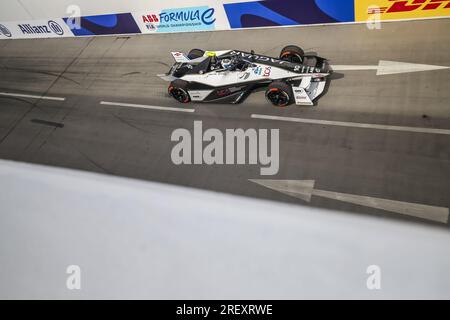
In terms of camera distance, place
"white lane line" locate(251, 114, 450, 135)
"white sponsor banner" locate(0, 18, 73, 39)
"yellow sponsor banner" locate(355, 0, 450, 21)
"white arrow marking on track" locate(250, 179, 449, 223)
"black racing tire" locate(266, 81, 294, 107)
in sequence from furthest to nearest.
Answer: "white sponsor banner" locate(0, 18, 73, 39) < "yellow sponsor banner" locate(355, 0, 450, 21) < "black racing tire" locate(266, 81, 294, 107) < "white lane line" locate(251, 114, 450, 135) < "white arrow marking on track" locate(250, 179, 449, 223)

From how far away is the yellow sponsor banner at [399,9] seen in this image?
998cm

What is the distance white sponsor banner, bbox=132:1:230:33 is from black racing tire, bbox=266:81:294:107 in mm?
5228

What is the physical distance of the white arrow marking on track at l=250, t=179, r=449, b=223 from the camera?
6.57m

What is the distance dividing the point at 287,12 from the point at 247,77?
402 cm

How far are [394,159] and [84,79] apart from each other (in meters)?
11.9

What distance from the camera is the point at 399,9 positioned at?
1041cm

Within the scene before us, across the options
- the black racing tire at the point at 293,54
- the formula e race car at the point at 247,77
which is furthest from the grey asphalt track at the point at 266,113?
the black racing tire at the point at 293,54

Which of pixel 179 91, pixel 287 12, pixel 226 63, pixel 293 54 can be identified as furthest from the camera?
pixel 287 12

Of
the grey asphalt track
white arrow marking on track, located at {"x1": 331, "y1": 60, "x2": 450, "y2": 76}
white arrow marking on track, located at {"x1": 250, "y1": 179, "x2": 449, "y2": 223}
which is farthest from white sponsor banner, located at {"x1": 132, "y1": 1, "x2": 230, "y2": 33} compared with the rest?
white arrow marking on track, located at {"x1": 250, "y1": 179, "x2": 449, "y2": 223}

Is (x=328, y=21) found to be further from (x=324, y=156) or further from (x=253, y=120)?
(x=324, y=156)

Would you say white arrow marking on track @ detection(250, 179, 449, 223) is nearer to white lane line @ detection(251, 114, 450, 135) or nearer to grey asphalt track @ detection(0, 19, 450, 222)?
grey asphalt track @ detection(0, 19, 450, 222)

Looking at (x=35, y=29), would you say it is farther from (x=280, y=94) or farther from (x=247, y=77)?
(x=280, y=94)

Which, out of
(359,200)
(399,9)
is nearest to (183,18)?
(399,9)

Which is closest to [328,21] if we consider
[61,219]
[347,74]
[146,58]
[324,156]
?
[347,74]
